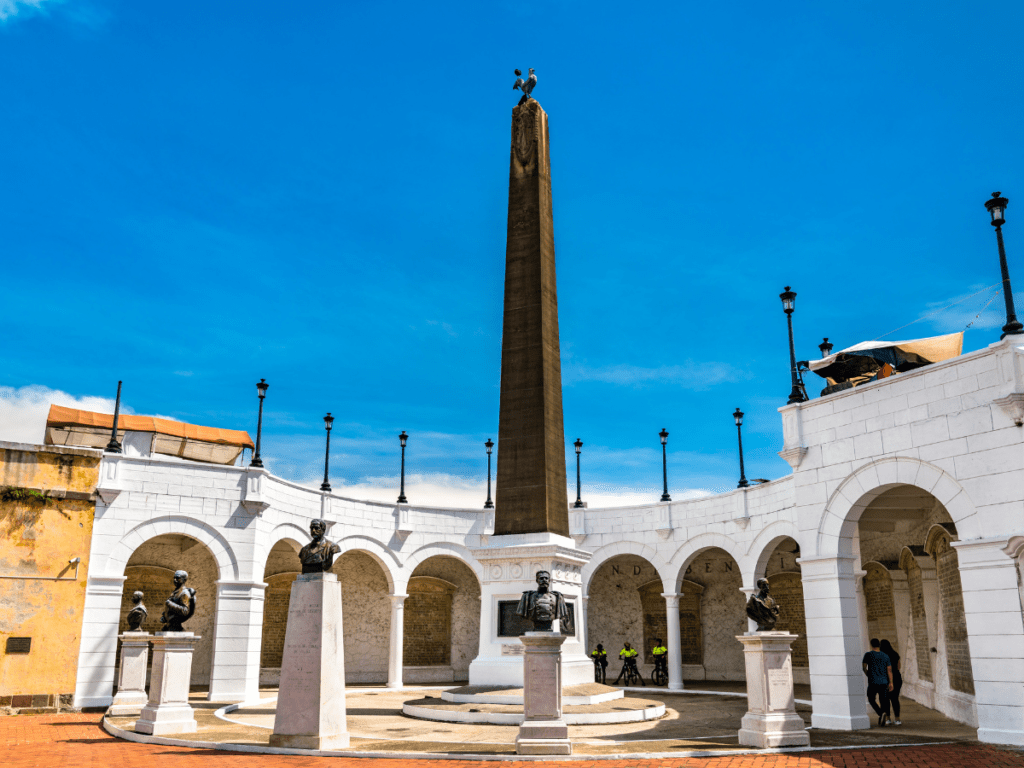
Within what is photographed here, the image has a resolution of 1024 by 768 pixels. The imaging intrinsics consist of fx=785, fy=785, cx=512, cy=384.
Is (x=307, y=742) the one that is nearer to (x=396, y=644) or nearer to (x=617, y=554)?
(x=396, y=644)

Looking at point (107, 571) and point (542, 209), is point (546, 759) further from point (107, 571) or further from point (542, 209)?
point (107, 571)

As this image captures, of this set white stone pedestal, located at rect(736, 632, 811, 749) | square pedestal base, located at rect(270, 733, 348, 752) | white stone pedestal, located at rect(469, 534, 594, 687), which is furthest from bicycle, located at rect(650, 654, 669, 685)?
square pedestal base, located at rect(270, 733, 348, 752)

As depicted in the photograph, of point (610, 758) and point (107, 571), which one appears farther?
point (107, 571)

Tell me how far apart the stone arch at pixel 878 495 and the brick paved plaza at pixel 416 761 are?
3118 millimetres

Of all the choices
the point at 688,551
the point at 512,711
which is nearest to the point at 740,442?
the point at 688,551

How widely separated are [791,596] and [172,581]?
1916cm

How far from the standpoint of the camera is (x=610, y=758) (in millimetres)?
9562

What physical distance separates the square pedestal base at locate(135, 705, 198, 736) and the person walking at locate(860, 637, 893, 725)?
1102cm

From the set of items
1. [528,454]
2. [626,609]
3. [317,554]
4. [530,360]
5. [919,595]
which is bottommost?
[626,609]

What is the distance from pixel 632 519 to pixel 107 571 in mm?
15524

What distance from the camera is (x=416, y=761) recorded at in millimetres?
9484

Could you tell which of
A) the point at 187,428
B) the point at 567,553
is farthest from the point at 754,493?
the point at 187,428

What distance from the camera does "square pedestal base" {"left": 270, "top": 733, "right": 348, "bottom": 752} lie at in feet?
31.2

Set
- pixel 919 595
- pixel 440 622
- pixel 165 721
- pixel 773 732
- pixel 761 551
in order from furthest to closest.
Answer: pixel 440 622 < pixel 761 551 < pixel 919 595 < pixel 165 721 < pixel 773 732
